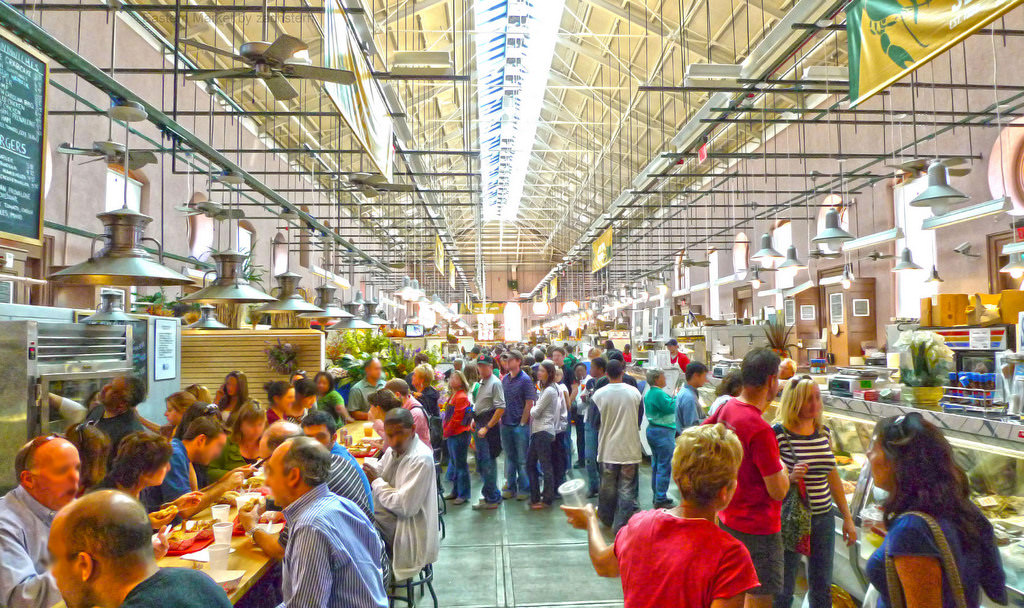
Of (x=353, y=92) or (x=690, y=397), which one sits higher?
(x=353, y=92)

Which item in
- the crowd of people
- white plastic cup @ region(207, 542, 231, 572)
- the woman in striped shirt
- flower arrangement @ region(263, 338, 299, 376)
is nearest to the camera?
the crowd of people

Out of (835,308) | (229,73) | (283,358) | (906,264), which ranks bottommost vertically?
(283,358)

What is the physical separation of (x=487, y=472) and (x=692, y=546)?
17.1ft

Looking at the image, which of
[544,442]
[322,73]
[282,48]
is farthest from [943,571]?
[544,442]

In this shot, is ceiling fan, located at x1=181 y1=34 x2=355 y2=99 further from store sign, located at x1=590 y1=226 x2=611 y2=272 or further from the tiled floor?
store sign, located at x1=590 y1=226 x2=611 y2=272

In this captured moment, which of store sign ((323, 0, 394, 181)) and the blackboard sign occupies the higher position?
store sign ((323, 0, 394, 181))

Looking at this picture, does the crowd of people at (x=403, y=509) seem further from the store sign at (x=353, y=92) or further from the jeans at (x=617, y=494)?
the store sign at (x=353, y=92)

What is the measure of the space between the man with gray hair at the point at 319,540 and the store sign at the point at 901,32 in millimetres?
3214

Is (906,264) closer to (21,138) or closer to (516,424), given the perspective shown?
(516,424)

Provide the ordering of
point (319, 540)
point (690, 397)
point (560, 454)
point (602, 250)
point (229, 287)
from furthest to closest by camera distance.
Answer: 1. point (602, 250)
2. point (560, 454)
3. point (690, 397)
4. point (229, 287)
5. point (319, 540)

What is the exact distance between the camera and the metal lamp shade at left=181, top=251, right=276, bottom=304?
4.04 metres

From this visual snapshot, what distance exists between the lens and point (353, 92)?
4203 mm

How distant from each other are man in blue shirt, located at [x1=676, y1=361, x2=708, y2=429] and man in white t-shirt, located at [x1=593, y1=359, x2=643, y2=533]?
59cm

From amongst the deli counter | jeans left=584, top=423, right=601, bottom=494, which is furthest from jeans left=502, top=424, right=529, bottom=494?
the deli counter
